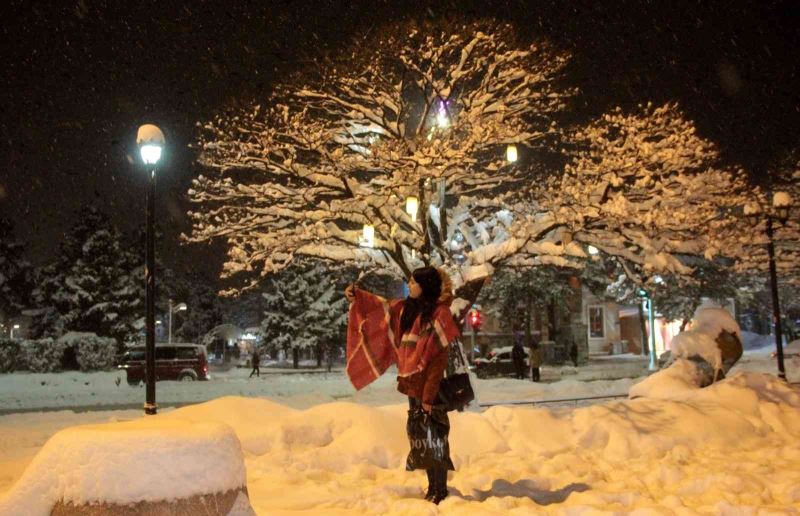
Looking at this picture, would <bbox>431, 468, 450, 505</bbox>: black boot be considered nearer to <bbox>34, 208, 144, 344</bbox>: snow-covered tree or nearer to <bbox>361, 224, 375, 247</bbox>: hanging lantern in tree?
<bbox>361, 224, 375, 247</bbox>: hanging lantern in tree

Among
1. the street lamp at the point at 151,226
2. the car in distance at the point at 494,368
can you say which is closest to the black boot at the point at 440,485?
the street lamp at the point at 151,226

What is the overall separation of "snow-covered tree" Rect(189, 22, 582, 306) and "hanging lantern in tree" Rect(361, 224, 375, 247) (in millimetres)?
43

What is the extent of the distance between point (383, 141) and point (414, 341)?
7.98 m

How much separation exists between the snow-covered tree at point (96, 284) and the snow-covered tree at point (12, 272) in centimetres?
622

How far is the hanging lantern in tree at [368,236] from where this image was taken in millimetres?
13070

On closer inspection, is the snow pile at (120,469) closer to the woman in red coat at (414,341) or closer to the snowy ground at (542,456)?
the snowy ground at (542,456)

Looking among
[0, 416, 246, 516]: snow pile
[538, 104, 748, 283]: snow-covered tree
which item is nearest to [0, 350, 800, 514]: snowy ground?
[0, 416, 246, 516]: snow pile

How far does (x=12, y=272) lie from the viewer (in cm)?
4856

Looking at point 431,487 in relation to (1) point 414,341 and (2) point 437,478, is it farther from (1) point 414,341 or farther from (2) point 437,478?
(1) point 414,341

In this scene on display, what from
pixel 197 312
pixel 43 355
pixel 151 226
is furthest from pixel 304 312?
pixel 151 226

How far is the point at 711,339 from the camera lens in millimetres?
15250

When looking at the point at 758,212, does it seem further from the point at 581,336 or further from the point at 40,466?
the point at 581,336

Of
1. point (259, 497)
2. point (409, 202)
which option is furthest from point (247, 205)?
point (259, 497)

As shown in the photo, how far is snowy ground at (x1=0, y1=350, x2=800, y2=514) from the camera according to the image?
5816 millimetres
